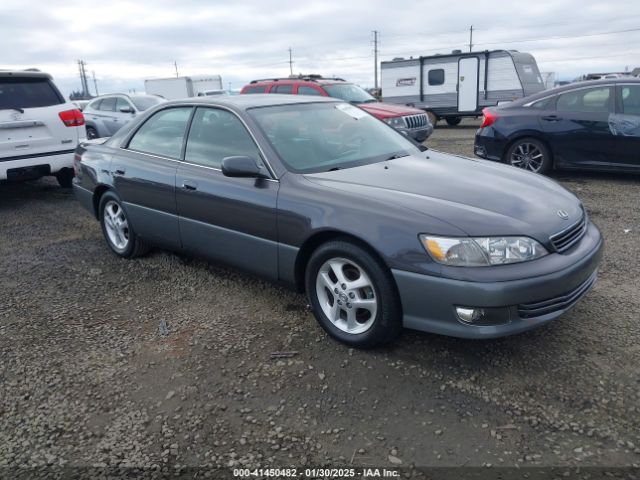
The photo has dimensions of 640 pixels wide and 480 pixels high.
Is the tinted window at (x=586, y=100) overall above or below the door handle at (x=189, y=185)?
above

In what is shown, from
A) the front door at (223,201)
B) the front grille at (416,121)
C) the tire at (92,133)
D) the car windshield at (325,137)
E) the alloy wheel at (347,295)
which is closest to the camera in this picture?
the alloy wheel at (347,295)

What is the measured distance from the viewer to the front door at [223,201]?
3627 mm

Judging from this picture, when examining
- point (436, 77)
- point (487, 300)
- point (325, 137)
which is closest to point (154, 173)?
point (325, 137)

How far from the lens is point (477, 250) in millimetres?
2809

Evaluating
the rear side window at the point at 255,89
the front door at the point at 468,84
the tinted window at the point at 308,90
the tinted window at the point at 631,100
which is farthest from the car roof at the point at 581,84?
the front door at the point at 468,84

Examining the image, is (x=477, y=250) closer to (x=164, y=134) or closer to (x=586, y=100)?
(x=164, y=134)

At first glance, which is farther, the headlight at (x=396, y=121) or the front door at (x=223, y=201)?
the headlight at (x=396, y=121)

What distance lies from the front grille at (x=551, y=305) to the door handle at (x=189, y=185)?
96.8 inches

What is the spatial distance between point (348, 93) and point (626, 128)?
6.42m

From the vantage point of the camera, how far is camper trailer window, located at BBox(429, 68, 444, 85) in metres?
19.2

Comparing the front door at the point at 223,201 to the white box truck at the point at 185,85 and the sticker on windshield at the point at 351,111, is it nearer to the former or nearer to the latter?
the sticker on windshield at the point at 351,111

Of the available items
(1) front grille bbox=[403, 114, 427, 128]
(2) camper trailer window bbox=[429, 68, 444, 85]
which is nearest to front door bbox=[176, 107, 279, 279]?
(1) front grille bbox=[403, 114, 427, 128]

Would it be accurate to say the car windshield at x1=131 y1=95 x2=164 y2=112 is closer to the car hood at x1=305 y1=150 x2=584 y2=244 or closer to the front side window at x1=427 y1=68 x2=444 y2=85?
the front side window at x1=427 y1=68 x2=444 y2=85

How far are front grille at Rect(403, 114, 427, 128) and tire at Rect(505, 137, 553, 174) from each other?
331 cm
